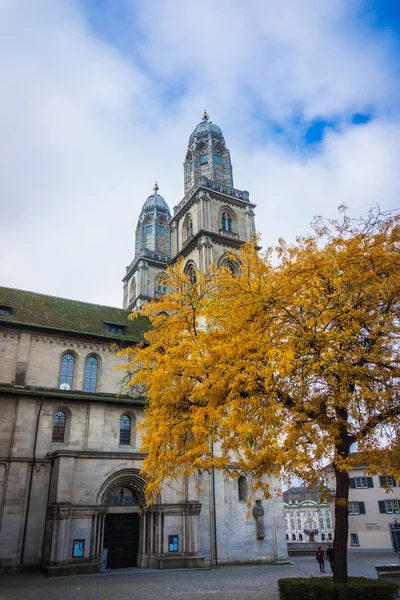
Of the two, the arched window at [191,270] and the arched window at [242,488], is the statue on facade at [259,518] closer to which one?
the arched window at [242,488]

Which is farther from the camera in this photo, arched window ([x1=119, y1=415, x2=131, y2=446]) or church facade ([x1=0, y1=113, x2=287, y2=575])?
arched window ([x1=119, y1=415, x2=131, y2=446])

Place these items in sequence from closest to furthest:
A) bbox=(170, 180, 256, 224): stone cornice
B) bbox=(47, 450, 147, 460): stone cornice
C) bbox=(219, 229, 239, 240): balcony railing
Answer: bbox=(47, 450, 147, 460): stone cornice
bbox=(219, 229, 239, 240): balcony railing
bbox=(170, 180, 256, 224): stone cornice

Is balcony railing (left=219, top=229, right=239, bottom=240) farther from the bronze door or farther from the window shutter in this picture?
the window shutter

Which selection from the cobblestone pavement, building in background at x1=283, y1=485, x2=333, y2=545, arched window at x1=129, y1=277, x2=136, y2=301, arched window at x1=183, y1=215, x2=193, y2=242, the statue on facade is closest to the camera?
the cobblestone pavement

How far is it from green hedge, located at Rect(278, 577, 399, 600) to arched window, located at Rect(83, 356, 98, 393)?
2030 cm

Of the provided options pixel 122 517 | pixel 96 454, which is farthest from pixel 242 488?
pixel 96 454

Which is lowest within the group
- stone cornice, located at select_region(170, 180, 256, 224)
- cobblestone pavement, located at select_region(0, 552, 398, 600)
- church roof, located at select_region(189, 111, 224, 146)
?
cobblestone pavement, located at select_region(0, 552, 398, 600)

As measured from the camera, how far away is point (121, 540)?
2559 cm

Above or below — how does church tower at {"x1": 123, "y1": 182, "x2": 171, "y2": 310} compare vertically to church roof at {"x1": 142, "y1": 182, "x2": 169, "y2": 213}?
below

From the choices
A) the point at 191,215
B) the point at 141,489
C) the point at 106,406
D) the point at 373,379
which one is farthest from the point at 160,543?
the point at 191,215

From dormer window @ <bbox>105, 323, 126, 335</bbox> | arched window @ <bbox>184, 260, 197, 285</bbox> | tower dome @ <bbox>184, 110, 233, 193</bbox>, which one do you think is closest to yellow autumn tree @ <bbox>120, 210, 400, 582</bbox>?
dormer window @ <bbox>105, 323, 126, 335</bbox>

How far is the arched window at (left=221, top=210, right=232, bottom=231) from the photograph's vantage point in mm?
43438

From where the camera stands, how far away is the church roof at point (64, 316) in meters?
29.8

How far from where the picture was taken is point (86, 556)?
22766mm
